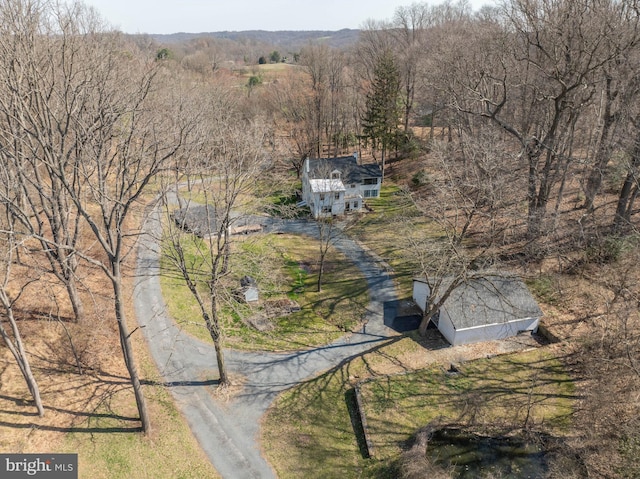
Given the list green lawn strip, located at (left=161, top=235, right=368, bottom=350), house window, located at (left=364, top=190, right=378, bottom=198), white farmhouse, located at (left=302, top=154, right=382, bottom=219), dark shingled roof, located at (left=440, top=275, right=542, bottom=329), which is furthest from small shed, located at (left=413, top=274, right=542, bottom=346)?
house window, located at (left=364, top=190, right=378, bottom=198)

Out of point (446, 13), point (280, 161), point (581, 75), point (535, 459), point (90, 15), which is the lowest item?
point (535, 459)

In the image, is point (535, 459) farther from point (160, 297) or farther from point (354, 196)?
point (354, 196)

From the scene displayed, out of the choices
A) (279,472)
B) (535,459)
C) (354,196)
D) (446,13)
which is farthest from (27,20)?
(446,13)

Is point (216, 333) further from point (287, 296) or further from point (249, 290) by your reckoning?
point (287, 296)


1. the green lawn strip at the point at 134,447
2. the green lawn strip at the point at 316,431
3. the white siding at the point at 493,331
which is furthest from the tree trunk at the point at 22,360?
the white siding at the point at 493,331

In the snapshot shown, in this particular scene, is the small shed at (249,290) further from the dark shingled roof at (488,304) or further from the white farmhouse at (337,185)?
the white farmhouse at (337,185)

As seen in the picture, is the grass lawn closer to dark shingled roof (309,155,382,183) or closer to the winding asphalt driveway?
the winding asphalt driveway

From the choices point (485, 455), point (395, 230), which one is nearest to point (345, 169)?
point (395, 230)
